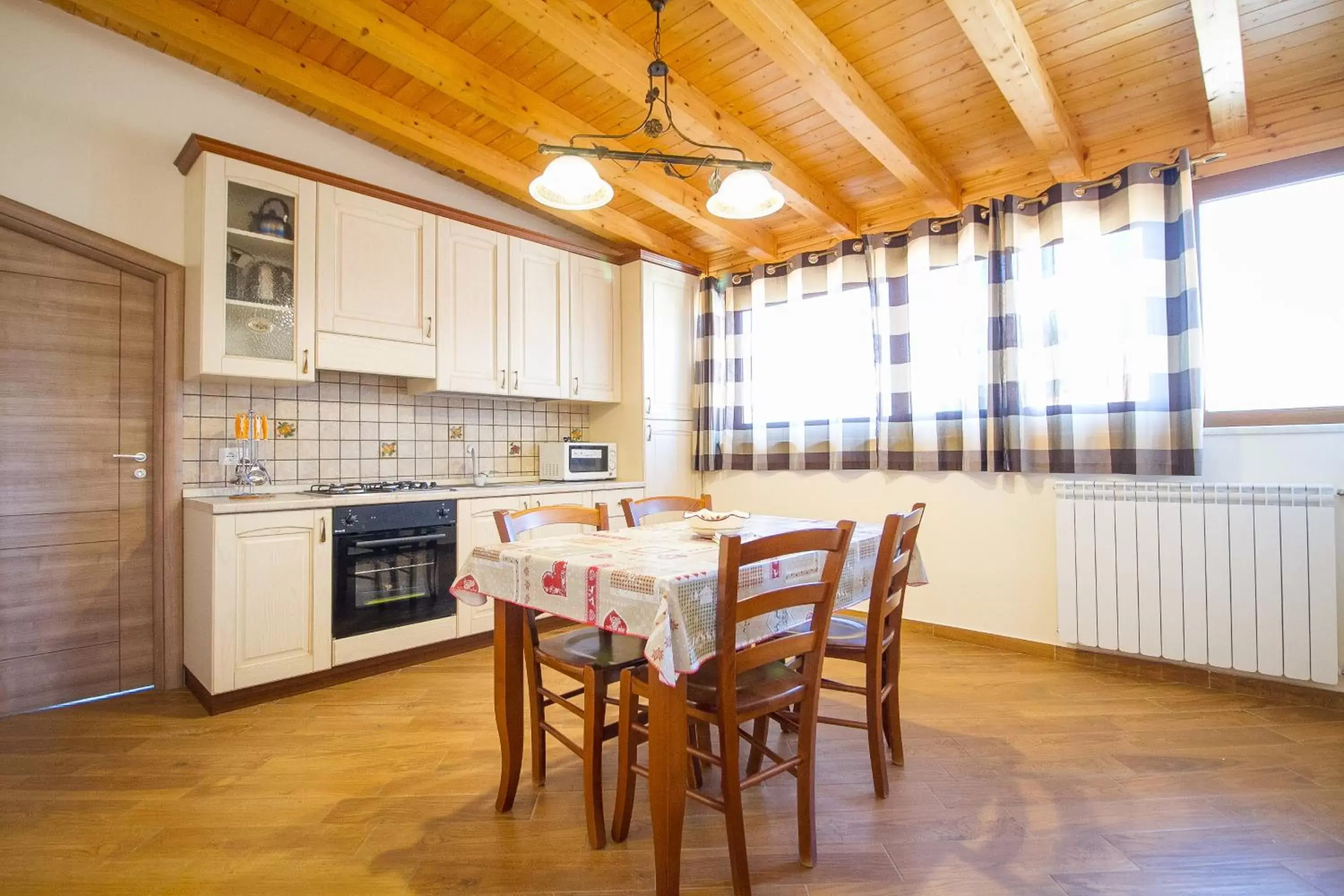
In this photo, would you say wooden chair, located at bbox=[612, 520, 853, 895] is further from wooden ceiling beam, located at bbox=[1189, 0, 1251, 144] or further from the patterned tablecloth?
wooden ceiling beam, located at bbox=[1189, 0, 1251, 144]

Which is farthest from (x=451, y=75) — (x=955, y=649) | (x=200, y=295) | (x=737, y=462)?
(x=955, y=649)

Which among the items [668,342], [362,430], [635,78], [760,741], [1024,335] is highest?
[635,78]

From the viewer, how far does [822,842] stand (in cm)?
163

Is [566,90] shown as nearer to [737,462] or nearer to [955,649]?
[737,462]

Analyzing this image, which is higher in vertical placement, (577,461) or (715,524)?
(577,461)

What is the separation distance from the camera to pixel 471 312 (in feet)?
11.4

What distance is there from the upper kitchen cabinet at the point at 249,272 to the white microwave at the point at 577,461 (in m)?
1.46

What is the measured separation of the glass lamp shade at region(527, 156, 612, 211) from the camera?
76.9 inches

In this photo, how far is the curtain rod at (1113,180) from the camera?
8.87 feet

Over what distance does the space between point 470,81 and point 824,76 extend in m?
1.59

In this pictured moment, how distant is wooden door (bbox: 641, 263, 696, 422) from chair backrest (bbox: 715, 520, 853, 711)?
268cm

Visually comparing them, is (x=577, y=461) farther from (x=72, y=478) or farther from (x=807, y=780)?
(x=807, y=780)

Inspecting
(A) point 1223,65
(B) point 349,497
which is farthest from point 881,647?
(A) point 1223,65

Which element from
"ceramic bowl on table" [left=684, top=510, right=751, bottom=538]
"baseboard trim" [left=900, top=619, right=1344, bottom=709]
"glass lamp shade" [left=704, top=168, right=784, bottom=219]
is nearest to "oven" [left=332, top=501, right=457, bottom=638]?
"ceramic bowl on table" [left=684, top=510, right=751, bottom=538]
